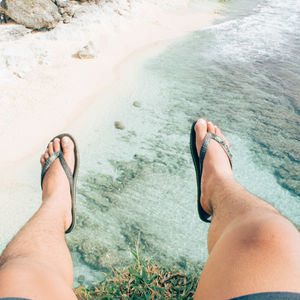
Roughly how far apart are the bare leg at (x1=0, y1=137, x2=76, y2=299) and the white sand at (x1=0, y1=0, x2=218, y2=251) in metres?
0.45

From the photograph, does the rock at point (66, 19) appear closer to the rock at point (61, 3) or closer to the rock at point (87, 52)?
the rock at point (61, 3)

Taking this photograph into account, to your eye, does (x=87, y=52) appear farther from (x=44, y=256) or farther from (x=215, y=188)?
(x=44, y=256)

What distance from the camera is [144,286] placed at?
4.33ft

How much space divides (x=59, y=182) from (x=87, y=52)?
2.57m

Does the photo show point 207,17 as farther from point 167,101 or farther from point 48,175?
point 48,175

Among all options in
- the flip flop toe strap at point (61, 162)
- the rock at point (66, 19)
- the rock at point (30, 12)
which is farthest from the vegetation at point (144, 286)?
the rock at point (66, 19)

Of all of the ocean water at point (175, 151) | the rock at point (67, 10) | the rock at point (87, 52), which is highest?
the rock at point (67, 10)

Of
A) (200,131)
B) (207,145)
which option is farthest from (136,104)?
(207,145)

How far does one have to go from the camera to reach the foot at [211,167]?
169 cm

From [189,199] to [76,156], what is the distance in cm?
103

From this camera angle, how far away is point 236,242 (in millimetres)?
936

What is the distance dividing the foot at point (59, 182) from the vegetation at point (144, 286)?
0.45 m

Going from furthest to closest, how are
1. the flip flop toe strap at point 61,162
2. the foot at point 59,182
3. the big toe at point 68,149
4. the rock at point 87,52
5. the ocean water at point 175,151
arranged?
the rock at point 87,52
the big toe at point 68,149
the flip flop toe strap at point 61,162
the ocean water at point 175,151
the foot at point 59,182

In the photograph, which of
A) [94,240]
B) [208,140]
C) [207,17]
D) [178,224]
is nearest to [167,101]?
[208,140]
